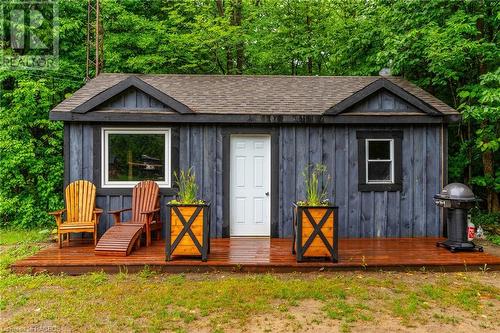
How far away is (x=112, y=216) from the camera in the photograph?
6.40m

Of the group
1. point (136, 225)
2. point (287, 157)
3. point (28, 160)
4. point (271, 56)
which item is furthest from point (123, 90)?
point (271, 56)

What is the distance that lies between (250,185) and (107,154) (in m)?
2.69

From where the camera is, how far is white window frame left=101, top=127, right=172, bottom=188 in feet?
20.9

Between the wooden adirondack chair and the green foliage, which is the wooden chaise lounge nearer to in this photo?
the wooden adirondack chair

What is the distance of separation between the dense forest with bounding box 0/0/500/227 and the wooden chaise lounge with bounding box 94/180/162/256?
3.40 meters

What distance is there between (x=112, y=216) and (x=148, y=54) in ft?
22.4

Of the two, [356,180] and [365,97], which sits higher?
[365,97]

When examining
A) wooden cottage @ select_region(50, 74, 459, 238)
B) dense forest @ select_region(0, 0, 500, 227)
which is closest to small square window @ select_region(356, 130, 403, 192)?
wooden cottage @ select_region(50, 74, 459, 238)

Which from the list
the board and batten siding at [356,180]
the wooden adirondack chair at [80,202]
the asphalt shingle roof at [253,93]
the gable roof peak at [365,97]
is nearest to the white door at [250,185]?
the board and batten siding at [356,180]

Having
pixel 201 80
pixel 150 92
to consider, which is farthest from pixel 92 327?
pixel 201 80

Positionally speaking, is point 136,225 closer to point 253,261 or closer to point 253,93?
point 253,261

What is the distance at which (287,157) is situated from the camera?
6.59 m

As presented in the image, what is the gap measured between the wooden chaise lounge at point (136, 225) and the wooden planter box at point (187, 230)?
2.67 feet

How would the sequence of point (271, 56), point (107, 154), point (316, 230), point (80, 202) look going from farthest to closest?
1. point (271, 56)
2. point (107, 154)
3. point (80, 202)
4. point (316, 230)
